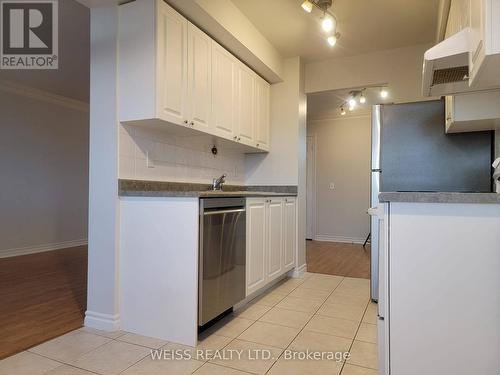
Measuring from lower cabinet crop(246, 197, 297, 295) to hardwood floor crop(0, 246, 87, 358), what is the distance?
53.1 inches

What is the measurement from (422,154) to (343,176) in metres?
3.39

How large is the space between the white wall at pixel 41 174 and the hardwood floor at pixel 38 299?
491 mm

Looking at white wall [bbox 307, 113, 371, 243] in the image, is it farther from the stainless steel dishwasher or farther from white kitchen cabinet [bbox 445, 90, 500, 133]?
the stainless steel dishwasher

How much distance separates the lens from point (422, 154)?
2721mm

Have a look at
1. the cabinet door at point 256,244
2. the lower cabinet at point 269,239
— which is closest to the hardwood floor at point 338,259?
the lower cabinet at point 269,239

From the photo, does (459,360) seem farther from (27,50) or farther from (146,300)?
(27,50)

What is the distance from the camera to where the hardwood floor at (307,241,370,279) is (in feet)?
12.9

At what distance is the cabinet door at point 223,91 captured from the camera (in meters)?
2.81

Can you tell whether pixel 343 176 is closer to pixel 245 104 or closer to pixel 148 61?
pixel 245 104

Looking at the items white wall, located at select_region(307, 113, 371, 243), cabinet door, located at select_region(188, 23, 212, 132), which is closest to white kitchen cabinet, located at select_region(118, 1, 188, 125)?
cabinet door, located at select_region(188, 23, 212, 132)

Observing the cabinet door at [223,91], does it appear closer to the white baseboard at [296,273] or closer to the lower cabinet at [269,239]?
the lower cabinet at [269,239]

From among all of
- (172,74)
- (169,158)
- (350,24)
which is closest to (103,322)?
(169,158)

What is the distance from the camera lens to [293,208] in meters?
3.61

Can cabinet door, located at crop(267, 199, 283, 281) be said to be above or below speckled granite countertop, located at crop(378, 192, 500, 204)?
below
